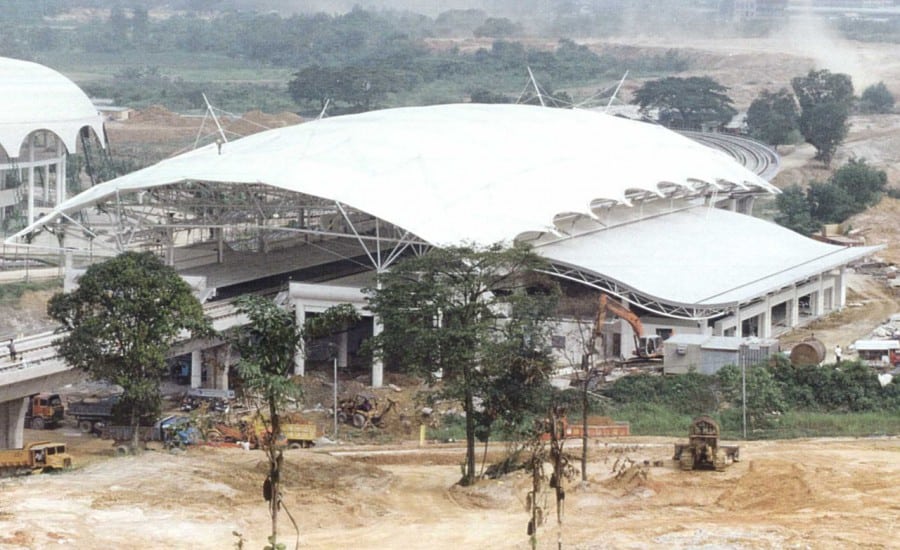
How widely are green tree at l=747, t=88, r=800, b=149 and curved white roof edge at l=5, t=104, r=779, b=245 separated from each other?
154 ft

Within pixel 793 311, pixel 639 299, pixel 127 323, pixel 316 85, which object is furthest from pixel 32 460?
pixel 316 85

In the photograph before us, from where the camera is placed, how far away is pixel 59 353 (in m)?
39.2

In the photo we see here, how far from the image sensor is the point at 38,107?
2854 inches

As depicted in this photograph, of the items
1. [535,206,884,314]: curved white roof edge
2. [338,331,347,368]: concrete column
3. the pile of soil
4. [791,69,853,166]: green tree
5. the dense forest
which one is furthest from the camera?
the dense forest

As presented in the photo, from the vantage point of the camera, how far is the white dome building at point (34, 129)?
232 feet

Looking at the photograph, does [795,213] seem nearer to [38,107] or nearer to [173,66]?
[38,107]

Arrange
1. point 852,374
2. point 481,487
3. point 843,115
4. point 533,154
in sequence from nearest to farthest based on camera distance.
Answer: point 481,487
point 852,374
point 533,154
point 843,115

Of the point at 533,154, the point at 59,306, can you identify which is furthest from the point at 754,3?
the point at 59,306

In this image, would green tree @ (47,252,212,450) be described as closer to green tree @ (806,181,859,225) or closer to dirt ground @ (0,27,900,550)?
dirt ground @ (0,27,900,550)

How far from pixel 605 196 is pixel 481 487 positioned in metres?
20.9

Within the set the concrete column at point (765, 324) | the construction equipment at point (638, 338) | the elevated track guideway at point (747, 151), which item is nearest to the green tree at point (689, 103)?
the elevated track guideway at point (747, 151)

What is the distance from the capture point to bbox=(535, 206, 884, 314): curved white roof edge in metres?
51.5

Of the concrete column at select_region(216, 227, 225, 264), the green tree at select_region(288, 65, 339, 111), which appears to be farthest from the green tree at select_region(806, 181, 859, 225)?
the green tree at select_region(288, 65, 339, 111)

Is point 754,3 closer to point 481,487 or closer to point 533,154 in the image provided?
point 533,154
